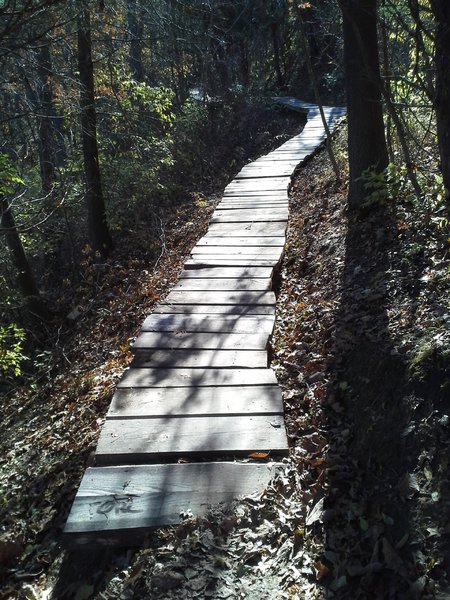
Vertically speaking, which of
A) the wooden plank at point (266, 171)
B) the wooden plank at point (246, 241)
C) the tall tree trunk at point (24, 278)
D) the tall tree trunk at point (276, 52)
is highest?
the tall tree trunk at point (276, 52)

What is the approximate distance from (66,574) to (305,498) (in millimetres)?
1397

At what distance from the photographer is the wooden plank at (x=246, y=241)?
7.55 m

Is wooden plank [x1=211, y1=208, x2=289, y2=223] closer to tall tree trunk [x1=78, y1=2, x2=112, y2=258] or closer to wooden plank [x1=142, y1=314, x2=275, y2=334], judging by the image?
tall tree trunk [x1=78, y1=2, x2=112, y2=258]

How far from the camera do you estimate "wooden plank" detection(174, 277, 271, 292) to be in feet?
20.4

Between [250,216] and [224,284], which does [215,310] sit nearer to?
[224,284]

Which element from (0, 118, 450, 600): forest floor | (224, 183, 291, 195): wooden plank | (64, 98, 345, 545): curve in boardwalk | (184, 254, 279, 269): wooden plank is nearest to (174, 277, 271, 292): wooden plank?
(64, 98, 345, 545): curve in boardwalk

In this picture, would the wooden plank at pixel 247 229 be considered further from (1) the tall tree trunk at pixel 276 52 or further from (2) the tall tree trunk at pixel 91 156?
(1) the tall tree trunk at pixel 276 52

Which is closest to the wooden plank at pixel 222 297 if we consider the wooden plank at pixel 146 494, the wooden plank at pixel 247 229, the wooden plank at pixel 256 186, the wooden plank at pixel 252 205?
the wooden plank at pixel 247 229

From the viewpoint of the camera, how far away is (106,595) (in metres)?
2.78

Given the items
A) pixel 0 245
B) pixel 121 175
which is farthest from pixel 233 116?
pixel 0 245

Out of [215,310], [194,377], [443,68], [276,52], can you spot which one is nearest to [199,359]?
[194,377]

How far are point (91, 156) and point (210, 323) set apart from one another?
20.7 ft

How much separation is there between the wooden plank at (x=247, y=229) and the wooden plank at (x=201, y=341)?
121 inches

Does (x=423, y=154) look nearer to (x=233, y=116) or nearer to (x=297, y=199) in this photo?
(x=297, y=199)
